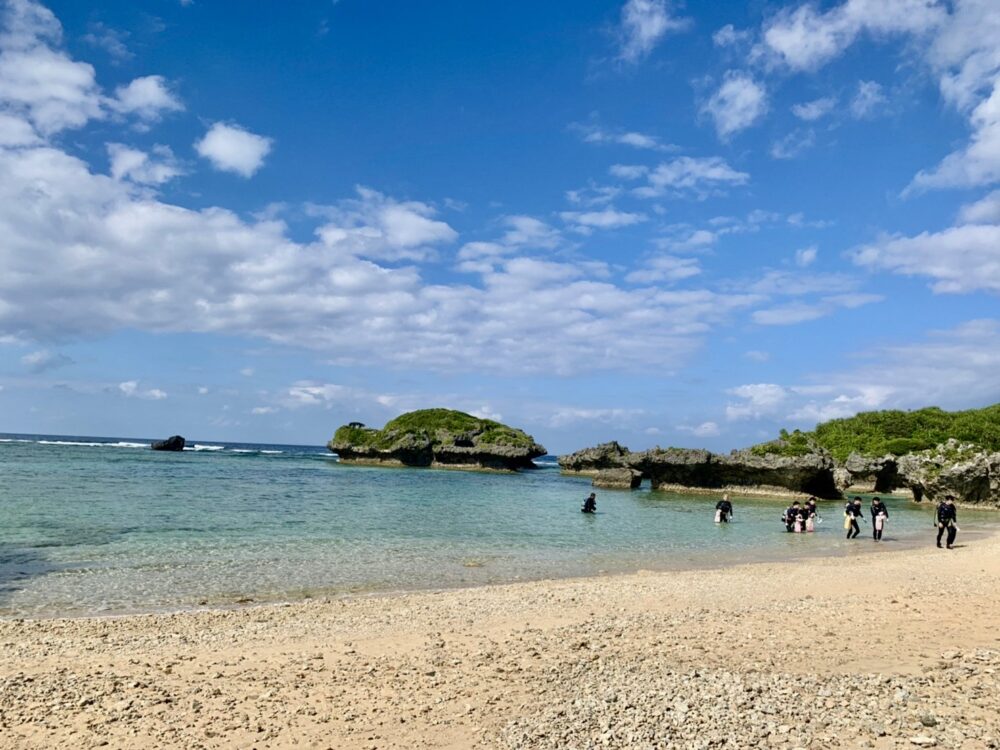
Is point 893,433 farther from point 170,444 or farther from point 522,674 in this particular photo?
point 170,444

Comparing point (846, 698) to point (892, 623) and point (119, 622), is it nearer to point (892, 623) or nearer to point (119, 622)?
point (892, 623)

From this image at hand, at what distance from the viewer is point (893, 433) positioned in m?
81.2

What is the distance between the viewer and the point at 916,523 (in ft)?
126

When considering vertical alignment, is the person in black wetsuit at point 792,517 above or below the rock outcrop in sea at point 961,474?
below

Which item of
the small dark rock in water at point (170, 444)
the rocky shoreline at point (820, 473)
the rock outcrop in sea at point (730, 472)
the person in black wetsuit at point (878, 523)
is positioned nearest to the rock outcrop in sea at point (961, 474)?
the rocky shoreline at point (820, 473)

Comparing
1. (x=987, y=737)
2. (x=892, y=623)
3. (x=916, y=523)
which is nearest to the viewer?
(x=987, y=737)

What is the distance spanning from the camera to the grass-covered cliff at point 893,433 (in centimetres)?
6756

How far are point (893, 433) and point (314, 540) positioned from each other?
78.1 m

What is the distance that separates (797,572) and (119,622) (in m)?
17.1

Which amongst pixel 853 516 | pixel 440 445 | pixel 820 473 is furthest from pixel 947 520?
pixel 440 445

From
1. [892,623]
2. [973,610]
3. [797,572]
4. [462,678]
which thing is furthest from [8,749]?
[797,572]

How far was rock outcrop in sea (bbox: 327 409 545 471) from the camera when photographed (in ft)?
326

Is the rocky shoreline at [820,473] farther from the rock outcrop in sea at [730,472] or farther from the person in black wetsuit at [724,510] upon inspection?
the person in black wetsuit at [724,510]

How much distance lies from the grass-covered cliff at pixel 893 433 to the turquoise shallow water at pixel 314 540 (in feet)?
78.2
